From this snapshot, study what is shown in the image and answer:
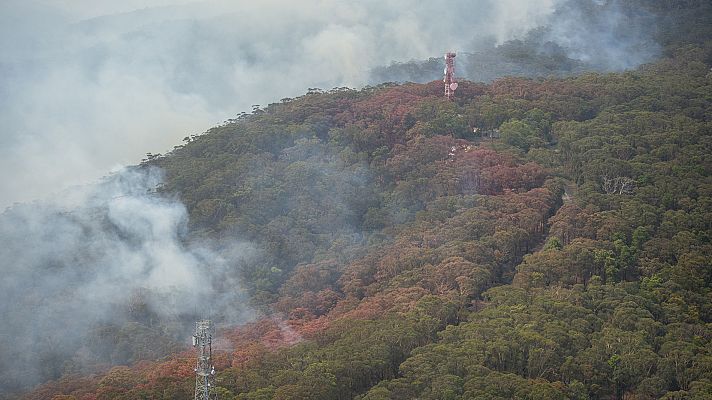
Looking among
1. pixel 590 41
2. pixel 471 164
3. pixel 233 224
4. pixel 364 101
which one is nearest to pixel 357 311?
pixel 233 224

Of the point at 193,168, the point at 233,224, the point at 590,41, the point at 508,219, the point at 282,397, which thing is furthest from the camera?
the point at 590,41

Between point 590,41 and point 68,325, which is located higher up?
point 590,41

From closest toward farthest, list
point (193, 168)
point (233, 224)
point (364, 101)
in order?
point (233, 224) → point (193, 168) → point (364, 101)

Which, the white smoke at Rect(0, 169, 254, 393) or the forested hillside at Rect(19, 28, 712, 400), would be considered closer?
the forested hillside at Rect(19, 28, 712, 400)

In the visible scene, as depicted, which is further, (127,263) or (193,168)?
(193,168)

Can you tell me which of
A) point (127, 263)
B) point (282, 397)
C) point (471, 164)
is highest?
point (471, 164)

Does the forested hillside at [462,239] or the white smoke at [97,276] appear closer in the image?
the forested hillside at [462,239]

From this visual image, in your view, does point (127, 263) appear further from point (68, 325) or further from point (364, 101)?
point (364, 101)

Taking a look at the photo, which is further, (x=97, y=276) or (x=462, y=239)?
(x=97, y=276)
